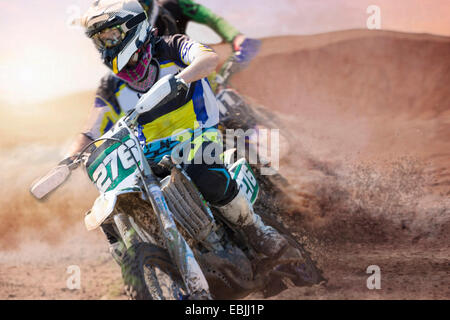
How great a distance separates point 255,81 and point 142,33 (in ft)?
47.7

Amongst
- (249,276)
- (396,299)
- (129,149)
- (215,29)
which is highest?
(215,29)

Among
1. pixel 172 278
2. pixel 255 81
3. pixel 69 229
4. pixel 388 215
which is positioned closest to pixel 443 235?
pixel 388 215

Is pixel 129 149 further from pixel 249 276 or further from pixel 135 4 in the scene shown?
pixel 249 276

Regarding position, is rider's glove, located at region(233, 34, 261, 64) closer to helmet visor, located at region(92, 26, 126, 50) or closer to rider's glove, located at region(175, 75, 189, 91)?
helmet visor, located at region(92, 26, 126, 50)

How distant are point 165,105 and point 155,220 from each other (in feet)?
2.99

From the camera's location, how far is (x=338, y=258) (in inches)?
177

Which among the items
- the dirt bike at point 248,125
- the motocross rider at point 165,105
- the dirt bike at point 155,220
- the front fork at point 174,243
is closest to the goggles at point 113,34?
the motocross rider at point 165,105

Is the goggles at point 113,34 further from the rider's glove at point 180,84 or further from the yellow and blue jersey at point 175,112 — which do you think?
the rider's glove at point 180,84

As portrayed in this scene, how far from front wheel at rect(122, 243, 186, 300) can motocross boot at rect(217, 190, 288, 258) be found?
649 mm

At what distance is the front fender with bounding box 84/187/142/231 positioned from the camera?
8.48ft

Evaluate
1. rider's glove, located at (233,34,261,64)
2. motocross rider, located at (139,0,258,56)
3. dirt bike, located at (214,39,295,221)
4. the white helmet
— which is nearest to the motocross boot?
dirt bike, located at (214,39,295,221)

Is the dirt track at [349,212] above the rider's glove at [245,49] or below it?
below

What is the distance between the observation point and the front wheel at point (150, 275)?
2.50 metres

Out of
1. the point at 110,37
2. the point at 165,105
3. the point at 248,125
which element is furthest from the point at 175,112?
the point at 248,125
